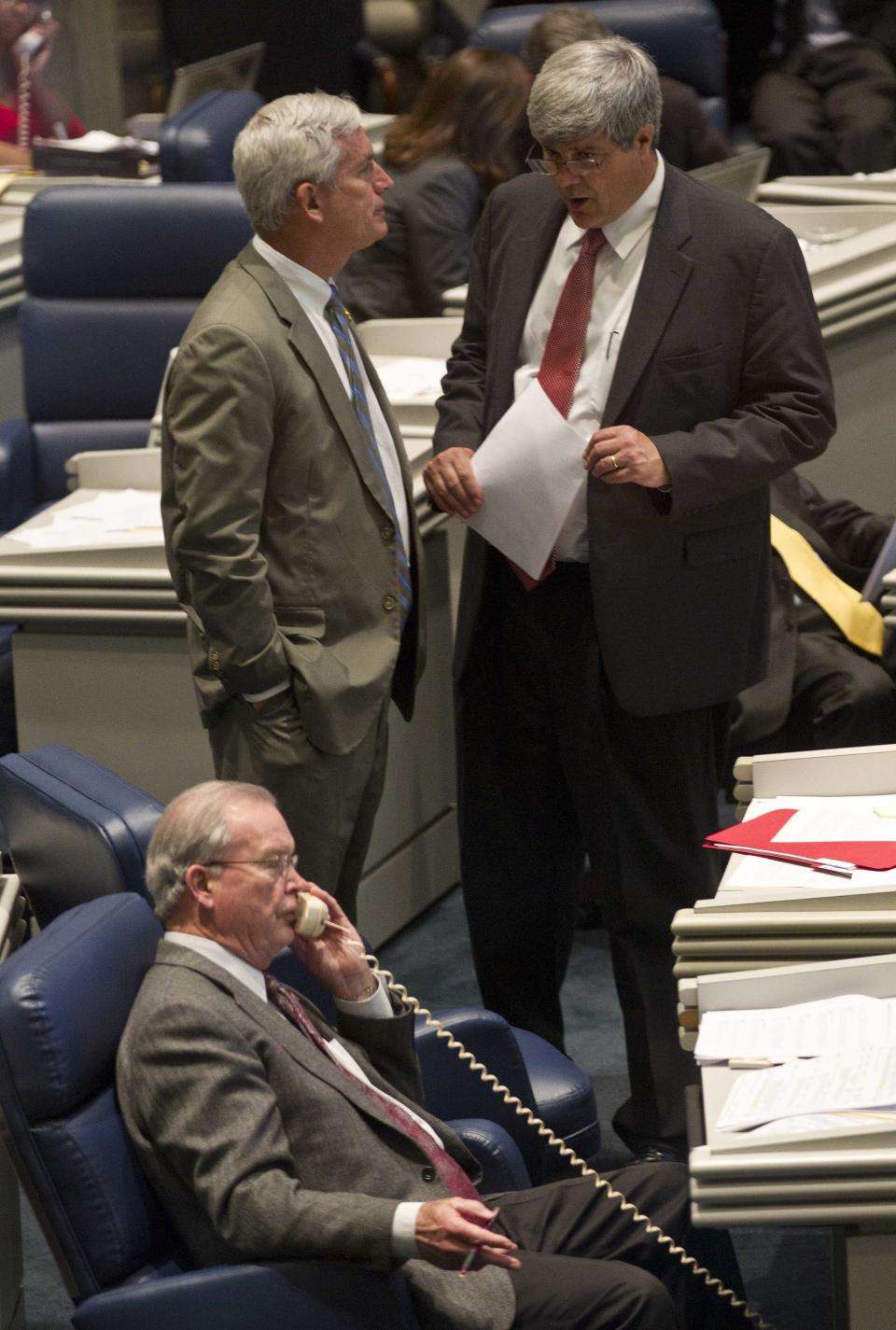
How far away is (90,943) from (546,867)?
1164mm

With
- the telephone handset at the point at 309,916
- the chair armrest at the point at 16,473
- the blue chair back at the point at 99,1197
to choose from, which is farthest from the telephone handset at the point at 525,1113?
the chair armrest at the point at 16,473

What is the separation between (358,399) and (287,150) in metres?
0.36

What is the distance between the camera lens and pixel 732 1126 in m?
1.81

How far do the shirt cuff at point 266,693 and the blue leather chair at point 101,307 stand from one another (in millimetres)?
1939

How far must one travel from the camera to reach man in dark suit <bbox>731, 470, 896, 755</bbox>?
368cm

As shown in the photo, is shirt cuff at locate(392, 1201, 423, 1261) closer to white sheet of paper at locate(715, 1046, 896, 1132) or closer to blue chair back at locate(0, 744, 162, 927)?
white sheet of paper at locate(715, 1046, 896, 1132)

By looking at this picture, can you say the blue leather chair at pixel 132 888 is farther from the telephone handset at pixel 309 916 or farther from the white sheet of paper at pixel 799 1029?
the white sheet of paper at pixel 799 1029

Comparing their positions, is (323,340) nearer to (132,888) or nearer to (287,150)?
(287,150)

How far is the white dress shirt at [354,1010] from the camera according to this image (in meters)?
1.96

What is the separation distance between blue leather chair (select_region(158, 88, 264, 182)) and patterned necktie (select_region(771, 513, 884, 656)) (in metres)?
1.76

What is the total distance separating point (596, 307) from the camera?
2.81 meters

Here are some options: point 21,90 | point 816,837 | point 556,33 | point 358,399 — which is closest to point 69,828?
point 358,399

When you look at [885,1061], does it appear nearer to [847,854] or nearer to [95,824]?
[847,854]

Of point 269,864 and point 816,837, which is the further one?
point 816,837
